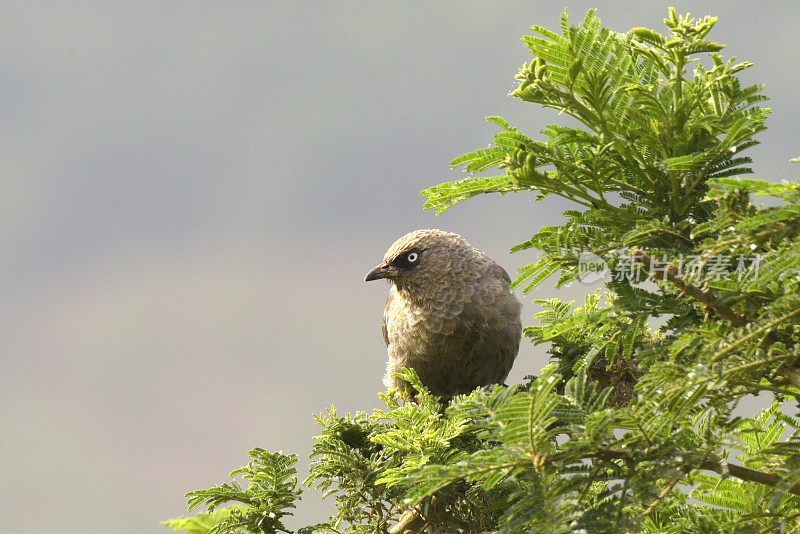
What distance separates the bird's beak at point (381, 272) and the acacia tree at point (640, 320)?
227 centimetres

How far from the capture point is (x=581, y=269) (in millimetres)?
3582

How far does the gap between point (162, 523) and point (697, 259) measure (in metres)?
2.41

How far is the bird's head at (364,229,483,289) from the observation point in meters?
6.45

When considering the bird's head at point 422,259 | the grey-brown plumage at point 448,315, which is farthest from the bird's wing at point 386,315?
the bird's head at point 422,259

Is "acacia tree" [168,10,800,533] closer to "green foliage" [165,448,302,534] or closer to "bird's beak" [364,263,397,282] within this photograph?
"green foliage" [165,448,302,534]

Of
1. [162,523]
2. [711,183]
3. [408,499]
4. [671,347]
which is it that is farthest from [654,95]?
[162,523]

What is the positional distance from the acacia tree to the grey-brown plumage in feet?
6.06

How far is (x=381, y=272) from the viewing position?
6.58 metres

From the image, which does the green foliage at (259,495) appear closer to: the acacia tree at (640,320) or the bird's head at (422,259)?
the acacia tree at (640,320)

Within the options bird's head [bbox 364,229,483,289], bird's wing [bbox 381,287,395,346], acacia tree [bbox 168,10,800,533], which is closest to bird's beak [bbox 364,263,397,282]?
bird's head [bbox 364,229,483,289]

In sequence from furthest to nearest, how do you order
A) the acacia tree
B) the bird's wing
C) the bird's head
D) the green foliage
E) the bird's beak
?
1. the bird's wing
2. the bird's beak
3. the bird's head
4. the green foliage
5. the acacia tree

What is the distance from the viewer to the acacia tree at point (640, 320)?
10.1ft

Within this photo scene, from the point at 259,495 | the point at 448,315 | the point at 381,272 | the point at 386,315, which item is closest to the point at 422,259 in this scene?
the point at 381,272

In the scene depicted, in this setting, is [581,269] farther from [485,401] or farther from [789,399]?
[789,399]
